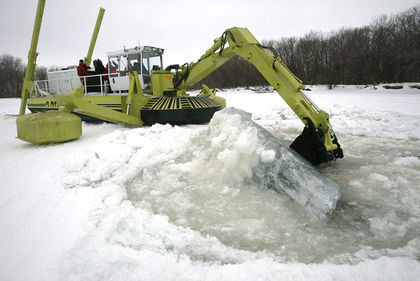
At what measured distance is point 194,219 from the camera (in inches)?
113

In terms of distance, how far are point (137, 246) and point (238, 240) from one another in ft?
3.32

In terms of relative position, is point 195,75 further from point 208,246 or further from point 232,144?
point 208,246

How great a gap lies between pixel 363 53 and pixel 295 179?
99.1ft

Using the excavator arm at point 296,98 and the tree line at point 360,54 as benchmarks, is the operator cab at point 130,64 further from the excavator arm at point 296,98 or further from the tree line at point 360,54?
the tree line at point 360,54

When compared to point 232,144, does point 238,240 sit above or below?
below

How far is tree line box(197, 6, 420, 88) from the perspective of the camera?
78.6 feet

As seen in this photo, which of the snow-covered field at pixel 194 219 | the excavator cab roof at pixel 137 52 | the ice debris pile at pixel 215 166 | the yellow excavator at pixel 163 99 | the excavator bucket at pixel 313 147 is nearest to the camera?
the snow-covered field at pixel 194 219

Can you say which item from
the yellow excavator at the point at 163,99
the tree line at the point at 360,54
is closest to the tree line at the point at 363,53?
the tree line at the point at 360,54

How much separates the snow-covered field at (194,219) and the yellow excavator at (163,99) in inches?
36.1

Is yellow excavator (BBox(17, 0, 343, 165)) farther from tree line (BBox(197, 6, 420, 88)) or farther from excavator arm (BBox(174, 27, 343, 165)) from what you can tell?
tree line (BBox(197, 6, 420, 88))

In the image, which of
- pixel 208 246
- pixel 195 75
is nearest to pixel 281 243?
pixel 208 246

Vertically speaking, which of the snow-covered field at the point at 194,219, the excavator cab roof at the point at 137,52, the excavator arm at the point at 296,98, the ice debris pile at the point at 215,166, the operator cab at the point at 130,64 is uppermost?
the excavator cab roof at the point at 137,52

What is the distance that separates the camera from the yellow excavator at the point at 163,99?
4152 mm

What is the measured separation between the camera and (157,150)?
469 cm
